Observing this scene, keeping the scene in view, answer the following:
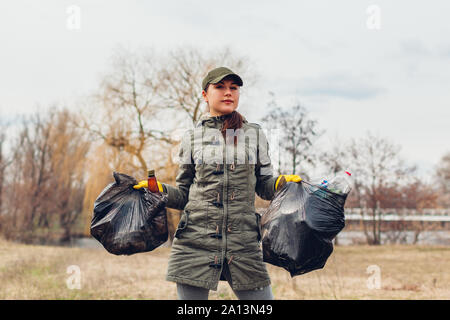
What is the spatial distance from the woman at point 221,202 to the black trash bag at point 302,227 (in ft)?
0.40

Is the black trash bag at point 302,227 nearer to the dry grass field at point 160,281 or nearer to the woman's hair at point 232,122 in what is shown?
the woman's hair at point 232,122

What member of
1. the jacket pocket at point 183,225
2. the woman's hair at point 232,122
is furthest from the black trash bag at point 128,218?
the woman's hair at point 232,122

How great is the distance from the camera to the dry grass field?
7.49 metres

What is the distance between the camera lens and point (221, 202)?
224 centimetres

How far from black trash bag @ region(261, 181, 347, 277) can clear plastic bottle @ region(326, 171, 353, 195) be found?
33mm

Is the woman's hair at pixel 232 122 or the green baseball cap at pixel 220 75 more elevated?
the green baseball cap at pixel 220 75

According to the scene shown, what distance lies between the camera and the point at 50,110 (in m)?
26.5

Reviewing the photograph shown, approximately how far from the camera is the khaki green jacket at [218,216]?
86.8 inches

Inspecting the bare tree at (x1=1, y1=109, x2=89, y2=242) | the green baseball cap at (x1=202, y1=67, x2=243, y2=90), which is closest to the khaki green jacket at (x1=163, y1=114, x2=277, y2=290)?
the green baseball cap at (x1=202, y1=67, x2=243, y2=90)

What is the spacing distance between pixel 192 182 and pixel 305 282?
22.1 feet

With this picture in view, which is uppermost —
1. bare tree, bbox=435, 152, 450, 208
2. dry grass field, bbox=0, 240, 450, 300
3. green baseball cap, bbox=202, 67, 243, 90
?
green baseball cap, bbox=202, 67, 243, 90

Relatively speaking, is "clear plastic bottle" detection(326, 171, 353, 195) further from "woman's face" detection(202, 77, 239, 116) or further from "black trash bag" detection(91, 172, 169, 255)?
"black trash bag" detection(91, 172, 169, 255)
